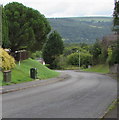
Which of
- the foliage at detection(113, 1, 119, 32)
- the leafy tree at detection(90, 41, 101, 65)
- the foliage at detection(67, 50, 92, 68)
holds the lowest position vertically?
the foliage at detection(67, 50, 92, 68)

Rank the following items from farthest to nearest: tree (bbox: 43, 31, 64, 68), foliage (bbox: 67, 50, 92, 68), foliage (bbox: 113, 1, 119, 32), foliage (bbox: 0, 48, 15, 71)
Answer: foliage (bbox: 67, 50, 92, 68), tree (bbox: 43, 31, 64, 68), foliage (bbox: 0, 48, 15, 71), foliage (bbox: 113, 1, 119, 32)

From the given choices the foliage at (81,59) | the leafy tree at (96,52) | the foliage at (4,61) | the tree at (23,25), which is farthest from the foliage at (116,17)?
the foliage at (81,59)

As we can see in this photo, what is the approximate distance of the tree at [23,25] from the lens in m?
34.6

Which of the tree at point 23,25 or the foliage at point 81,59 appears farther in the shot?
the foliage at point 81,59

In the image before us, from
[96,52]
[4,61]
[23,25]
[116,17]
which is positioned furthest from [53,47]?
[116,17]

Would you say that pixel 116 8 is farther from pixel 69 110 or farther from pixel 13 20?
pixel 13 20

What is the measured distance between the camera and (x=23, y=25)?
3525cm

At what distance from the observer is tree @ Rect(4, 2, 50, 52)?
113 ft

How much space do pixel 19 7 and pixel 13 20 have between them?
2.10 m

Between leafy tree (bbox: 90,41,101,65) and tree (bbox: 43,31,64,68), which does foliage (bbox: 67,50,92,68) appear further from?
leafy tree (bbox: 90,41,101,65)

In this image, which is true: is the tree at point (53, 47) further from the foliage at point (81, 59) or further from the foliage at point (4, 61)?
the foliage at point (4, 61)

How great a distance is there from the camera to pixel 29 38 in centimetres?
3469

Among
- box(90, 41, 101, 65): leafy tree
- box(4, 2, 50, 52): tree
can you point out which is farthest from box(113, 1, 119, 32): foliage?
box(90, 41, 101, 65): leafy tree

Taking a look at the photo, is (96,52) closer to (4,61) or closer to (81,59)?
(81,59)
